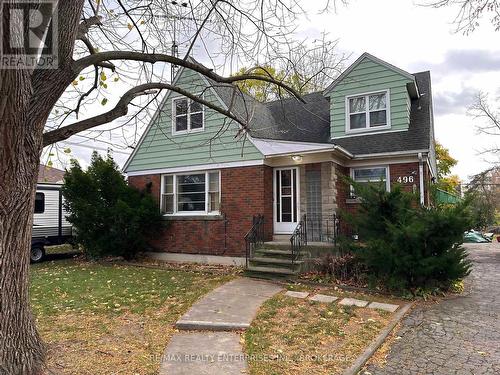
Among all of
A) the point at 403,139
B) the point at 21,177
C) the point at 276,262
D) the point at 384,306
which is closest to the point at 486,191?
the point at 403,139

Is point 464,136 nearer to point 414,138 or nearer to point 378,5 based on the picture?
point 414,138

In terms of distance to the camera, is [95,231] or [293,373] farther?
[95,231]

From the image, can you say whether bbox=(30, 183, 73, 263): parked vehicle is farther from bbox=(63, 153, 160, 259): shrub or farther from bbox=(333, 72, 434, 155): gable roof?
bbox=(333, 72, 434, 155): gable roof

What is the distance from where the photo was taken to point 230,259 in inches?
448

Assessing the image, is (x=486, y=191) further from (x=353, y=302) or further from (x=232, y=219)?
(x=353, y=302)

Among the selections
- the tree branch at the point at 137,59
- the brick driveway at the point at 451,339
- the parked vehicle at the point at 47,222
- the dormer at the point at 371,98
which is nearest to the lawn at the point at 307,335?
the brick driveway at the point at 451,339

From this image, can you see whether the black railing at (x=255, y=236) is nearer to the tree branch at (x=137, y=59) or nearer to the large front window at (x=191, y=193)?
the large front window at (x=191, y=193)

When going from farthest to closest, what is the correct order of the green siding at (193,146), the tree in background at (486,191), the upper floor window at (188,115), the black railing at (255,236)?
the tree in background at (486,191) < the upper floor window at (188,115) < the green siding at (193,146) < the black railing at (255,236)

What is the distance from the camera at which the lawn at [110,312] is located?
4.17 meters

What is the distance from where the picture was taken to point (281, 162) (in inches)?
444

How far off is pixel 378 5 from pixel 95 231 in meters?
10.8

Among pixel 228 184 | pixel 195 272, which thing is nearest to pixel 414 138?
pixel 228 184

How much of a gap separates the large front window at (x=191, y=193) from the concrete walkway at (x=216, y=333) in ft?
14.3

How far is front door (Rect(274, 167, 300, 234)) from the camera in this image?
11219 mm
